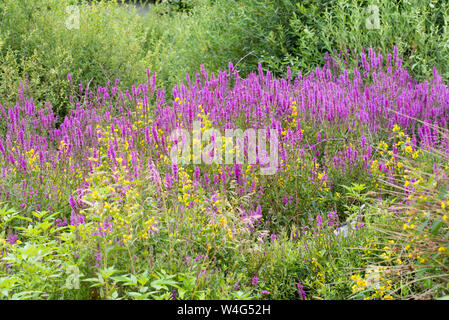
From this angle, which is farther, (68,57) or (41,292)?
(68,57)

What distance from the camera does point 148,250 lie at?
9.16ft

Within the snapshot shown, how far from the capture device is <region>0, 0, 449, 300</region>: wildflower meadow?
8.28 ft

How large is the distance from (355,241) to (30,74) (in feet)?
15.0

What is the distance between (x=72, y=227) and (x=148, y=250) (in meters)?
0.40

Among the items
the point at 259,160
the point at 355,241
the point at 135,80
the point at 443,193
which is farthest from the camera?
→ the point at 135,80

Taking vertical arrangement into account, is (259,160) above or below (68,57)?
below

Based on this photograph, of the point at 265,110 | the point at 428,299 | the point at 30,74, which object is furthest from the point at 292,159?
the point at 30,74

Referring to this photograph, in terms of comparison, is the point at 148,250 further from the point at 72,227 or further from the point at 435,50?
the point at 435,50

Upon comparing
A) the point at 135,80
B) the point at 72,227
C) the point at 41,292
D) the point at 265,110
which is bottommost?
the point at 41,292

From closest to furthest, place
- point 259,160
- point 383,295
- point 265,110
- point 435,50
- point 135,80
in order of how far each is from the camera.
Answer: point 383,295
point 259,160
point 265,110
point 435,50
point 135,80

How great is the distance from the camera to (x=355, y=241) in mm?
3166

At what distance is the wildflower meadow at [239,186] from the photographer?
2.52 m

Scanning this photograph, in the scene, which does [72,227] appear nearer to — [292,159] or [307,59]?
[292,159]

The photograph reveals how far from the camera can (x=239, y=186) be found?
362cm
